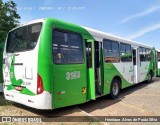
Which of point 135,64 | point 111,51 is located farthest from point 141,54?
point 111,51

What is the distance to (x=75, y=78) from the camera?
6.25 m

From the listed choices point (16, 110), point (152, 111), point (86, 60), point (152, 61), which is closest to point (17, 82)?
point (16, 110)

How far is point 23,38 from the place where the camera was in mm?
6203

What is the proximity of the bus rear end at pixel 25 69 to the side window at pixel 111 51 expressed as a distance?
328cm

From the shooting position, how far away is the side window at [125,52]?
9.59 metres

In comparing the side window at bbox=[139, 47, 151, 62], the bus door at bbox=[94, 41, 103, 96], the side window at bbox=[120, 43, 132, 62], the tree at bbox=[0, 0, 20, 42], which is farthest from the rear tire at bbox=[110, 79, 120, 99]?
the tree at bbox=[0, 0, 20, 42]

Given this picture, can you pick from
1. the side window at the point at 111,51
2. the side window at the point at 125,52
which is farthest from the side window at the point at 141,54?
the side window at the point at 111,51

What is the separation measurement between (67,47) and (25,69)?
1450mm

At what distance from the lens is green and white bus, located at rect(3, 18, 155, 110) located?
213 inches

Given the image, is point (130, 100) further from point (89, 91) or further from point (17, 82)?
point (17, 82)

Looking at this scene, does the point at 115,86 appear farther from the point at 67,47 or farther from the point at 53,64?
the point at 53,64

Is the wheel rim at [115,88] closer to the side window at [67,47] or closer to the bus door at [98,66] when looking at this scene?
the bus door at [98,66]

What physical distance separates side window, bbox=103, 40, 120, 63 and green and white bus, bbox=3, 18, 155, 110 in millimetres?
43

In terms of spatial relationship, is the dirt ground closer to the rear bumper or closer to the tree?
the rear bumper
